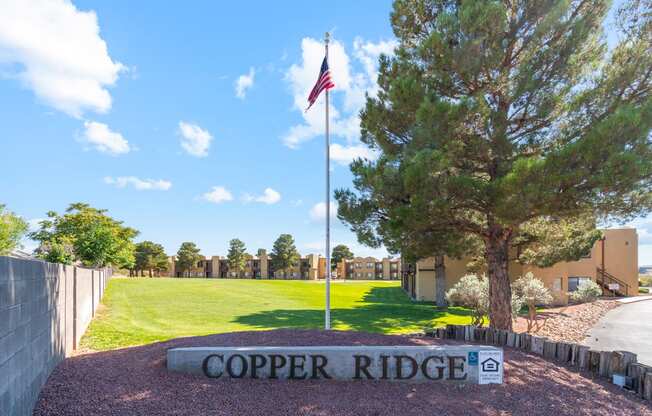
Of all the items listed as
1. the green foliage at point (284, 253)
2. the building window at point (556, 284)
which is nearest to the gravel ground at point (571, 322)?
the building window at point (556, 284)

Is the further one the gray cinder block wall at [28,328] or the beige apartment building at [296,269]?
the beige apartment building at [296,269]

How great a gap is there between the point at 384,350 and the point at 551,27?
933 centimetres

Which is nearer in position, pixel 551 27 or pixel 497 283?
pixel 551 27

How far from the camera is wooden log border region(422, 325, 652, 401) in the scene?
7946 millimetres

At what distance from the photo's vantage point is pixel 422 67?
Answer: 11.8 meters

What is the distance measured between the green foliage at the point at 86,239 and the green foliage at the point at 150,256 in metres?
24.6

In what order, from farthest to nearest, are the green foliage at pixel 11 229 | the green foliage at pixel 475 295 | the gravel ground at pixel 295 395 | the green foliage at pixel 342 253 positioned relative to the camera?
the green foliage at pixel 342 253 < the green foliage at pixel 11 229 < the green foliage at pixel 475 295 < the gravel ground at pixel 295 395

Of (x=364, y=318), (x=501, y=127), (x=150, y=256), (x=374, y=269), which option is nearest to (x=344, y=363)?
(x=501, y=127)

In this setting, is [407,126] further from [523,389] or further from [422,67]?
[523,389]

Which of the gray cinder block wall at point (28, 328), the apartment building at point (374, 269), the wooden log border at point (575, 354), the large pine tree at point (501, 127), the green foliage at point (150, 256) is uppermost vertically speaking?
the large pine tree at point (501, 127)

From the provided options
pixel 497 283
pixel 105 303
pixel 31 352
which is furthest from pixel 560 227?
pixel 105 303

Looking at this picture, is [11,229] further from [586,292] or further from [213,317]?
[586,292]

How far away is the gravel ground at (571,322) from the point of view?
52.4ft

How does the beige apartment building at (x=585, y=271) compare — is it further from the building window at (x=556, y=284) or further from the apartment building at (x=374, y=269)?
the apartment building at (x=374, y=269)
